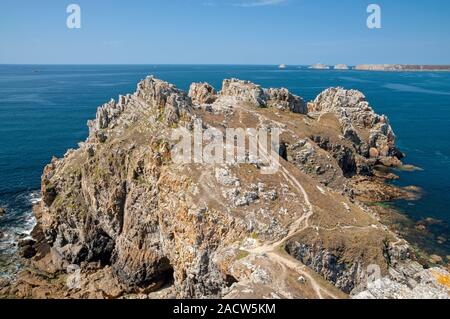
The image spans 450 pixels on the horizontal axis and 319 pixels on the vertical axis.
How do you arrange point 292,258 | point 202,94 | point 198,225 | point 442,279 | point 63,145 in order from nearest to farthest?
point 292,258, point 442,279, point 198,225, point 202,94, point 63,145

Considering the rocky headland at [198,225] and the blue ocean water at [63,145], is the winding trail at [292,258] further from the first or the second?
the blue ocean water at [63,145]

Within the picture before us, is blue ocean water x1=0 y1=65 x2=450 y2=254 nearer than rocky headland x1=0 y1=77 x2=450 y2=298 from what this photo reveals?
No

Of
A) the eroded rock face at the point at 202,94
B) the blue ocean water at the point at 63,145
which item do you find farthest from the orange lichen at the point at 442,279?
the eroded rock face at the point at 202,94

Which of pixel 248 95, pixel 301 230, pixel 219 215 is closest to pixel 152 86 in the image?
pixel 248 95

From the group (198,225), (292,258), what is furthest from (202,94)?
(292,258)

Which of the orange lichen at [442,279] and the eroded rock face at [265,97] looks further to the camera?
the eroded rock face at [265,97]

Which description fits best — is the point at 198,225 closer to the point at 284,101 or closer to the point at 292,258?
the point at 292,258

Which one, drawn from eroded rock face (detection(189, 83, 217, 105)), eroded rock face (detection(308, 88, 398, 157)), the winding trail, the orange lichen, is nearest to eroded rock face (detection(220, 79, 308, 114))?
eroded rock face (detection(189, 83, 217, 105))

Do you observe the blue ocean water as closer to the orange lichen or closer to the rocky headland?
the rocky headland
